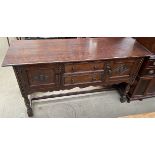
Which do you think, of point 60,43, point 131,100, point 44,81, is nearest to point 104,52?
point 60,43

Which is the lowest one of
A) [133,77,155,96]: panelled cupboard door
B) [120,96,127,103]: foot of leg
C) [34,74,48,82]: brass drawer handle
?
[120,96,127,103]: foot of leg

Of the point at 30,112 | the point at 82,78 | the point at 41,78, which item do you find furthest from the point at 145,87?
the point at 30,112

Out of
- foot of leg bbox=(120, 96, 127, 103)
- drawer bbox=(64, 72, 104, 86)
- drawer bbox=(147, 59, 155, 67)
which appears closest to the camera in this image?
drawer bbox=(64, 72, 104, 86)

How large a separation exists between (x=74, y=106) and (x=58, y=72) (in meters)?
0.76

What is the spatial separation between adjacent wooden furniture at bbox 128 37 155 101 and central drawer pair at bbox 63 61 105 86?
567 millimetres

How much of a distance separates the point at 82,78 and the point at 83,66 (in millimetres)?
170

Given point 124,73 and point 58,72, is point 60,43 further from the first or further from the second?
point 124,73

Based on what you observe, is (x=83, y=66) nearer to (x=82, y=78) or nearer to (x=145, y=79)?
(x=82, y=78)

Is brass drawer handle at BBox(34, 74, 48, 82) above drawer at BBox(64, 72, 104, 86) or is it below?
above

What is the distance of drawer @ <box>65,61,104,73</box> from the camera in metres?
1.58

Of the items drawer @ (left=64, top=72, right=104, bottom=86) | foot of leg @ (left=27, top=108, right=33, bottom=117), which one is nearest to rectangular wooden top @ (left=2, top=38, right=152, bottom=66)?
drawer @ (left=64, top=72, right=104, bottom=86)

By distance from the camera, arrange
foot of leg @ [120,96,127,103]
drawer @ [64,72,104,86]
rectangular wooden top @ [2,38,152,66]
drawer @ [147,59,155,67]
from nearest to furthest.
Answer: rectangular wooden top @ [2,38,152,66]
drawer @ [64,72,104,86]
drawer @ [147,59,155,67]
foot of leg @ [120,96,127,103]

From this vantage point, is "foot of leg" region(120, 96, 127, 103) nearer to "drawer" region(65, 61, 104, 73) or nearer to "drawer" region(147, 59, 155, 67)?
"drawer" region(147, 59, 155, 67)

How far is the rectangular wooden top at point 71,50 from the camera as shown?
1.50m
